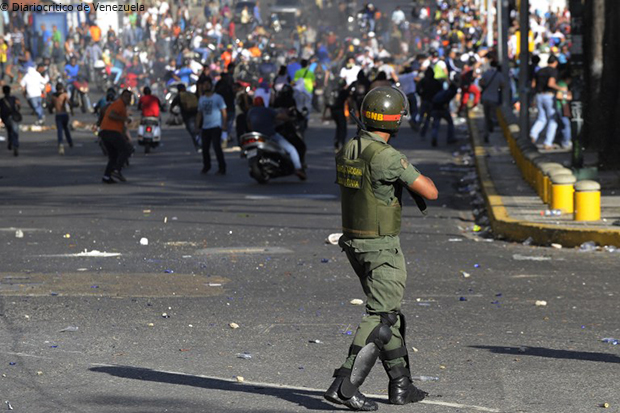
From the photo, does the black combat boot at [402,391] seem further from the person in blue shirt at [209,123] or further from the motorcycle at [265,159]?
the person in blue shirt at [209,123]

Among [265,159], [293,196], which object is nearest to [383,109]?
[293,196]

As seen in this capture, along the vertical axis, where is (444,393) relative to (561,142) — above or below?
above

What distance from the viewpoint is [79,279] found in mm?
12242

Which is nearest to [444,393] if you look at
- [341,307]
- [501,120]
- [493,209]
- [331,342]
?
[331,342]

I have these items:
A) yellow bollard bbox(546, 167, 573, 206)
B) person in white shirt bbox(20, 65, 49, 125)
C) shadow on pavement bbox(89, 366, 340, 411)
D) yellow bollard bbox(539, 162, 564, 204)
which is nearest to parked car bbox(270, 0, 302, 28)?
person in white shirt bbox(20, 65, 49, 125)

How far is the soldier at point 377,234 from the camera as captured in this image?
7191 mm

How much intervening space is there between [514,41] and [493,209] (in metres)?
31.7

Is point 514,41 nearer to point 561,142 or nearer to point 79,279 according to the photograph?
point 561,142

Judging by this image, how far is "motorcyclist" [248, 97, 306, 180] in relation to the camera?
22.8m

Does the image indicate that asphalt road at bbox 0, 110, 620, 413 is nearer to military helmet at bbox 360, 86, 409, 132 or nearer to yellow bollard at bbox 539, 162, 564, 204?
yellow bollard at bbox 539, 162, 564, 204

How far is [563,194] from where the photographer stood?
16438 millimetres

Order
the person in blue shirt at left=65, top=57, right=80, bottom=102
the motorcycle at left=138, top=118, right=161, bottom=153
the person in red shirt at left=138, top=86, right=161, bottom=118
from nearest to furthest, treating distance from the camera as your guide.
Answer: the motorcycle at left=138, top=118, right=161, bottom=153 < the person in red shirt at left=138, top=86, right=161, bottom=118 < the person in blue shirt at left=65, top=57, right=80, bottom=102

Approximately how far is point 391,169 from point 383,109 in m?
0.33

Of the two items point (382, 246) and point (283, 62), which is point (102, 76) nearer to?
point (283, 62)
